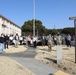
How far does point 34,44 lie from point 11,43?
5.16 meters

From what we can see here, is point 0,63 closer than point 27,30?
Yes

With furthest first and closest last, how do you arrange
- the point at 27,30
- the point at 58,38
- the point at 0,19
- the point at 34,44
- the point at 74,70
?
the point at 27,30, the point at 0,19, the point at 34,44, the point at 58,38, the point at 74,70

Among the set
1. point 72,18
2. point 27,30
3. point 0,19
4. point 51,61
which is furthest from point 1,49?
point 27,30

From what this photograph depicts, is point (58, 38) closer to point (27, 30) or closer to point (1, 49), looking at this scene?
point (1, 49)

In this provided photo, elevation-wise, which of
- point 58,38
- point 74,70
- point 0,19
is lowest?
point 74,70

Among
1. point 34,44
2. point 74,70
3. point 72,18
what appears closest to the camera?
point 74,70

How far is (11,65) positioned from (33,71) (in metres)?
1.14

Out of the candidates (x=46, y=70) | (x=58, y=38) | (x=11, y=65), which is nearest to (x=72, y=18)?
(x=46, y=70)

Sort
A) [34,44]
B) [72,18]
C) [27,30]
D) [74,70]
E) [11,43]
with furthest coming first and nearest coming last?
[27,30], [11,43], [34,44], [72,18], [74,70]

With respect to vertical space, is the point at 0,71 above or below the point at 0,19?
below

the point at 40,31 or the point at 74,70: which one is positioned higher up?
the point at 40,31

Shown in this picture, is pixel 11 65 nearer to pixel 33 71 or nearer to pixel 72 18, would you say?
pixel 33 71

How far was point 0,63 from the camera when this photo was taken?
1355cm

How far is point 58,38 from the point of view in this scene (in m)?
26.7
